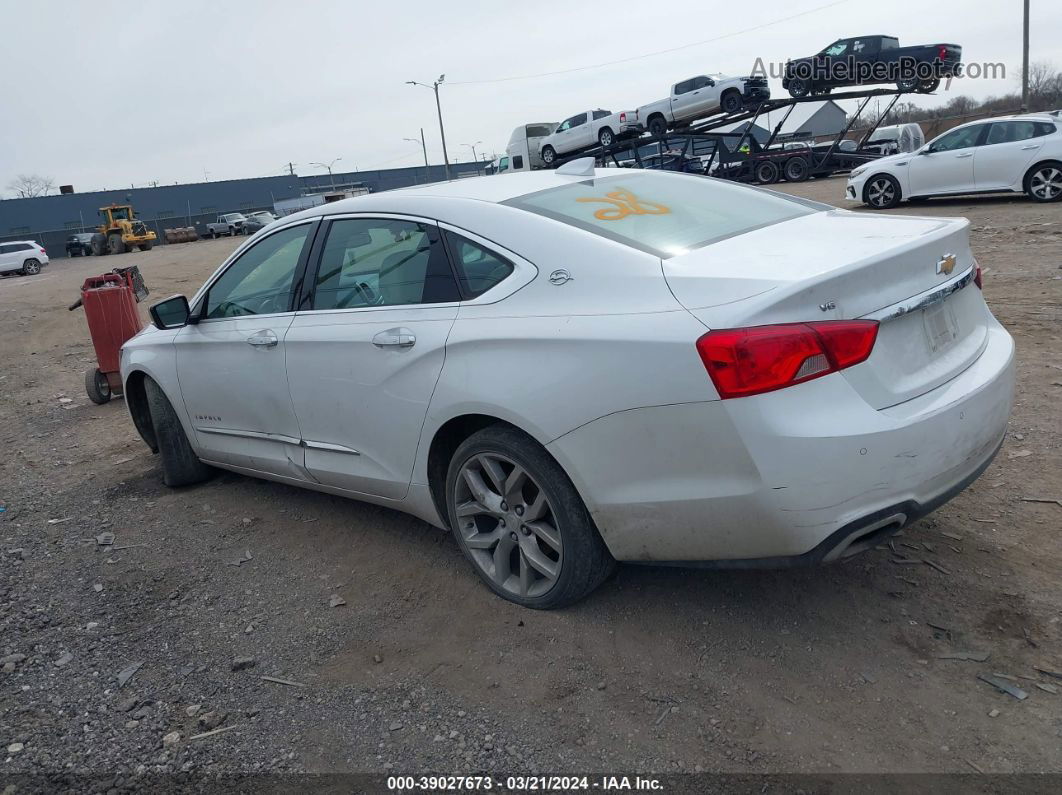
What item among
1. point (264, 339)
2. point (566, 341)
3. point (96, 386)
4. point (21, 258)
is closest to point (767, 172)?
point (96, 386)

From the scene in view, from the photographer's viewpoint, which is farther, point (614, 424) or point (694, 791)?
point (614, 424)

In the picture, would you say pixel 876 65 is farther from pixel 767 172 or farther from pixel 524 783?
pixel 524 783

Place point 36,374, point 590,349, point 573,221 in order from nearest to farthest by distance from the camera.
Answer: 1. point 590,349
2. point 573,221
3. point 36,374

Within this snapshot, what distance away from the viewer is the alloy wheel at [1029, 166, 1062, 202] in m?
13.4

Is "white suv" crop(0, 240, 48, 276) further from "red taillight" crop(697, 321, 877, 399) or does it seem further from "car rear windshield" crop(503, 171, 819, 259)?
"red taillight" crop(697, 321, 877, 399)

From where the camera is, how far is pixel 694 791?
2.31m

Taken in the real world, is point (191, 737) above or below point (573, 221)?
below

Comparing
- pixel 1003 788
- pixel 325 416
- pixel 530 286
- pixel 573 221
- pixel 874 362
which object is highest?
pixel 573 221

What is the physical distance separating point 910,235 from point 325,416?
98.5 inches

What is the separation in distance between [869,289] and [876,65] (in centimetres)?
2383

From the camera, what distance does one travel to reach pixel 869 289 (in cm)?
261

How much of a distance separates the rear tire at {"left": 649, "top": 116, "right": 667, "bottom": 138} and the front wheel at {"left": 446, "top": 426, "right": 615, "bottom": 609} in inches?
1019

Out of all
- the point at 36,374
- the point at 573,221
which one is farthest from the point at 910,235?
the point at 36,374

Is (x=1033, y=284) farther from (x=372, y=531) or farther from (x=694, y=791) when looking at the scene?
(x=694, y=791)
